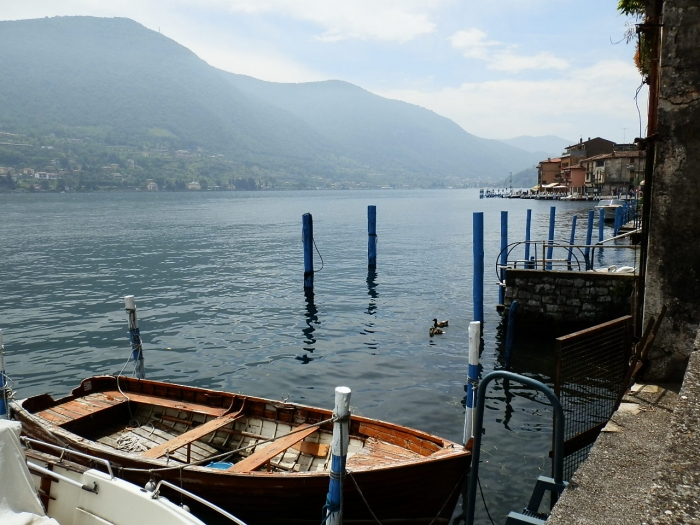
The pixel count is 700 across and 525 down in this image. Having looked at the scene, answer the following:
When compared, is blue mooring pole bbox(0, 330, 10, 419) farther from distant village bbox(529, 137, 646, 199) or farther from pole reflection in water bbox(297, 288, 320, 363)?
distant village bbox(529, 137, 646, 199)

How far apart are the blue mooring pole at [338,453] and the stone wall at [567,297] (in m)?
12.5

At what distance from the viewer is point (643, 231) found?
27.8 feet

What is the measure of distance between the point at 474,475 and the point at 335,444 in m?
1.74

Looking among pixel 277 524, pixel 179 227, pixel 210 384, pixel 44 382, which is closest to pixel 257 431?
pixel 277 524

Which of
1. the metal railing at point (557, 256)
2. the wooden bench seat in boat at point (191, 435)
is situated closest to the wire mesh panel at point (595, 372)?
the metal railing at point (557, 256)

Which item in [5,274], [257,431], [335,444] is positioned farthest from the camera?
[5,274]

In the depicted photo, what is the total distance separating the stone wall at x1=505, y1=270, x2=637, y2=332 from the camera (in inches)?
651

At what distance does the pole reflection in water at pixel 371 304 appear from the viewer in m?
18.8

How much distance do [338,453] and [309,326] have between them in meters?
14.7

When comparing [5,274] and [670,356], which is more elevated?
[670,356]

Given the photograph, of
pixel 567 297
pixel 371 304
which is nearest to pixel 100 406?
pixel 567 297

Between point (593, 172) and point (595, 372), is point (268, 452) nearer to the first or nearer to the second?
point (595, 372)

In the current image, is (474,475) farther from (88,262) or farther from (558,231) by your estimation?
(558,231)

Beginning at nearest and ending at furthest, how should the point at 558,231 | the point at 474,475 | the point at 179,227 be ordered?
the point at 474,475 → the point at 558,231 → the point at 179,227
